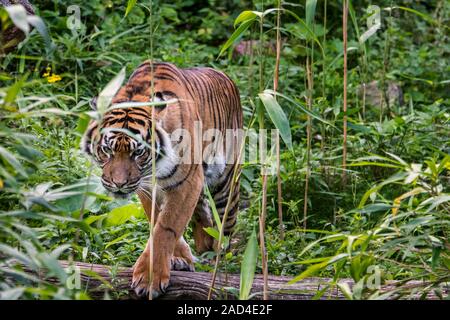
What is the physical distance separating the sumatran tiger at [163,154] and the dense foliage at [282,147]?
0.17 metres

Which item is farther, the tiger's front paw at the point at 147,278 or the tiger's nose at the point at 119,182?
the tiger's nose at the point at 119,182

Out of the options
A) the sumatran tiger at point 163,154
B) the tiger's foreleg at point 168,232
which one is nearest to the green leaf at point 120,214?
the sumatran tiger at point 163,154

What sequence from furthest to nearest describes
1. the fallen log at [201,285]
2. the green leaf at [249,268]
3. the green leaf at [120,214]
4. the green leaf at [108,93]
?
the green leaf at [120,214], the fallen log at [201,285], the green leaf at [249,268], the green leaf at [108,93]

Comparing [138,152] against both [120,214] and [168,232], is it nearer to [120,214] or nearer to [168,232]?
[168,232]

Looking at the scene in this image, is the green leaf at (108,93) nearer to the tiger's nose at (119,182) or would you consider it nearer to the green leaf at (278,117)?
the green leaf at (278,117)

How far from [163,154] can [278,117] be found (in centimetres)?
127

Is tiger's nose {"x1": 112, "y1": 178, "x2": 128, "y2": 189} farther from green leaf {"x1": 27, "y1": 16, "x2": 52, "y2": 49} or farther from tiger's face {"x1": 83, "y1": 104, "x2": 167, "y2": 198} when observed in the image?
green leaf {"x1": 27, "y1": 16, "x2": 52, "y2": 49}

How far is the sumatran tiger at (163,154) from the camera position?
411cm

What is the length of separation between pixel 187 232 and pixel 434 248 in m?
2.29

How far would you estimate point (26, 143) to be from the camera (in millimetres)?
2926

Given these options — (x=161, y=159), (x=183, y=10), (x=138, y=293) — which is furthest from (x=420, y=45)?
(x=138, y=293)

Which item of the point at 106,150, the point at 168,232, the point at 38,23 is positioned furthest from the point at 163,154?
the point at 38,23

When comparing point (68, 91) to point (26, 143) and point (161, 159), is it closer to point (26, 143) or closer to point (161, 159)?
point (161, 159)

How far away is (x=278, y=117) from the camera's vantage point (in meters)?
3.08
